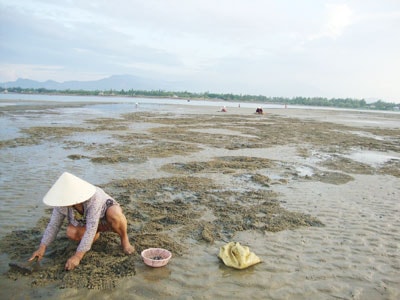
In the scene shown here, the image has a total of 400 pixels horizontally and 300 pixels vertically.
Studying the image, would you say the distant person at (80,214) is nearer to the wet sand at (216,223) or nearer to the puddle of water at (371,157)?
the wet sand at (216,223)

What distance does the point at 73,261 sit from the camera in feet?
12.9

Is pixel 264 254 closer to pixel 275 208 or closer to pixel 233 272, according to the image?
pixel 233 272

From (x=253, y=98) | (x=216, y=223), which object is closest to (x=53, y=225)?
(x=216, y=223)

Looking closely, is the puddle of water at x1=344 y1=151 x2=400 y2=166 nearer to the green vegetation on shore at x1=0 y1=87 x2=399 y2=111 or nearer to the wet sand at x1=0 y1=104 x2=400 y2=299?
the wet sand at x1=0 y1=104 x2=400 y2=299

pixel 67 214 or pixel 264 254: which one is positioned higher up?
pixel 67 214

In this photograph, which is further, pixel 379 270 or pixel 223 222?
pixel 223 222

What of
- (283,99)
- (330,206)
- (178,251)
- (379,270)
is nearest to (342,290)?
(379,270)

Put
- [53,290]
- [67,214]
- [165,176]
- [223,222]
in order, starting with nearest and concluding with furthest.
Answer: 1. [53,290]
2. [67,214]
3. [223,222]
4. [165,176]

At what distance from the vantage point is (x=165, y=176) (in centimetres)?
868

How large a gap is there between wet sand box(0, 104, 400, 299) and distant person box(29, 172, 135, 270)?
24 centimetres

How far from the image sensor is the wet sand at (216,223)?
151 inches

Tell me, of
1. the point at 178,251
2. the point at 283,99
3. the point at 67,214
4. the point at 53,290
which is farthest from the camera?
the point at 283,99

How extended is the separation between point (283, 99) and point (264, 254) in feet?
485

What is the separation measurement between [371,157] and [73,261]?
12.3 meters
